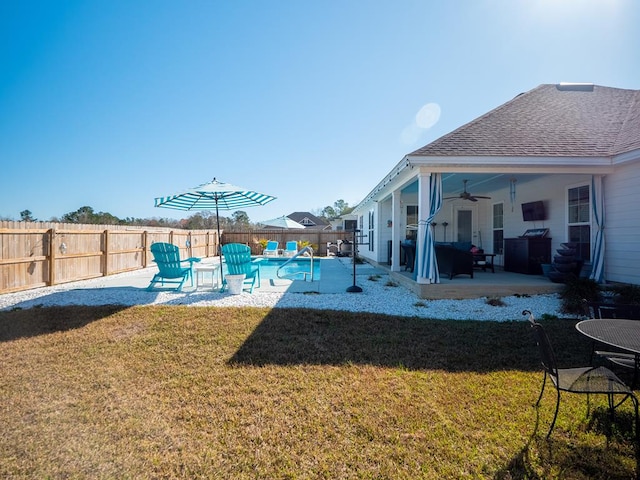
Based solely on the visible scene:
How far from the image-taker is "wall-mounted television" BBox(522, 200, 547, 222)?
9070 mm

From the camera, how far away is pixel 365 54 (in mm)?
9531

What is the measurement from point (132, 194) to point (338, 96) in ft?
59.3

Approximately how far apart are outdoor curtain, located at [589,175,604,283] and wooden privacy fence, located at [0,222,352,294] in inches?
527

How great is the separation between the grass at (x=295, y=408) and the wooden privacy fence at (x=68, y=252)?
13.9 ft

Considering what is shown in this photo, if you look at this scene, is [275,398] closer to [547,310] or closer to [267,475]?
[267,475]

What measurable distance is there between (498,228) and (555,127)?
4.31 metres

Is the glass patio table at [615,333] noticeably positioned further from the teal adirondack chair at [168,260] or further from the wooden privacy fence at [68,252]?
the wooden privacy fence at [68,252]

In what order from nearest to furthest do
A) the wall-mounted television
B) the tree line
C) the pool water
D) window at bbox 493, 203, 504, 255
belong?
1. the wall-mounted television
2. window at bbox 493, 203, 504, 255
3. the pool water
4. the tree line

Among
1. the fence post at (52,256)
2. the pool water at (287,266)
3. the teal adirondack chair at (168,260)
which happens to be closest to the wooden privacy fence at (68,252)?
the fence post at (52,256)

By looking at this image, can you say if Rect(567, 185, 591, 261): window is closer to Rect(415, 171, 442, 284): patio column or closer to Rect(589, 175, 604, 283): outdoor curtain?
Rect(589, 175, 604, 283): outdoor curtain

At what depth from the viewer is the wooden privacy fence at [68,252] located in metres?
7.52

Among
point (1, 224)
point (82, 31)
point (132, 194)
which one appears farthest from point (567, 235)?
point (132, 194)

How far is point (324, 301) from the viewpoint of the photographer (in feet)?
22.0

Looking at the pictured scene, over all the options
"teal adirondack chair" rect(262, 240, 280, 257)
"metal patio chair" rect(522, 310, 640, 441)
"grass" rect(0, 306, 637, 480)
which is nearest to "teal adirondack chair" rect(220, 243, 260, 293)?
"grass" rect(0, 306, 637, 480)
